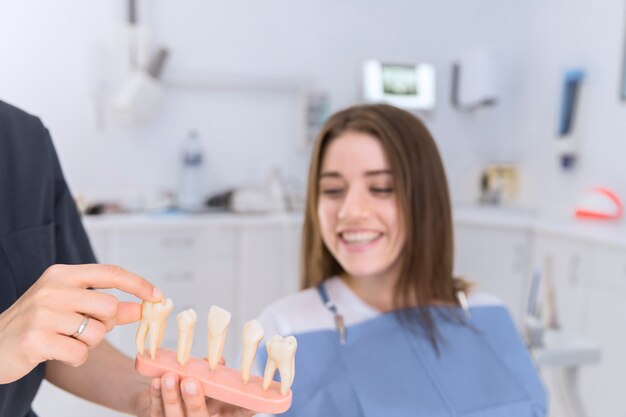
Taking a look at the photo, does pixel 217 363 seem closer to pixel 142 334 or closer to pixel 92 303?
pixel 142 334

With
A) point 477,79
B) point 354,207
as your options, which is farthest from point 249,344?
point 477,79

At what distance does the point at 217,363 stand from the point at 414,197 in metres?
0.63

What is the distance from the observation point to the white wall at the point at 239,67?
299cm

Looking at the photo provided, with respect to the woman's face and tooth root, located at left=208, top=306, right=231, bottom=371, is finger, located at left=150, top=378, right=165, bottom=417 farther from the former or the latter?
the woman's face

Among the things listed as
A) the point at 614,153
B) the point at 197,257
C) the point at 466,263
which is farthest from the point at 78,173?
the point at 614,153

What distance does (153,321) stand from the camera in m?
0.66

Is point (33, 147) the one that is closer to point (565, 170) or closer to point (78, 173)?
point (78, 173)

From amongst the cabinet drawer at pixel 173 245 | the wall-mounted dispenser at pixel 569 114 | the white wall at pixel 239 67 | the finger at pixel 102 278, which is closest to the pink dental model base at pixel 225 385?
the finger at pixel 102 278

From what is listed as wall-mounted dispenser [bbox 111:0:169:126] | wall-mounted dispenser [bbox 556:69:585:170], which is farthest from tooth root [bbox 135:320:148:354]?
wall-mounted dispenser [bbox 556:69:585:170]

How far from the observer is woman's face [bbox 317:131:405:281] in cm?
121

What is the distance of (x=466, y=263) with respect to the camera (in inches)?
131

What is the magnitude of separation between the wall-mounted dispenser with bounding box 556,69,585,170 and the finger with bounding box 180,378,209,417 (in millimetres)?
3077

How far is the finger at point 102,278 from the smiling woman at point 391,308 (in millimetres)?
555

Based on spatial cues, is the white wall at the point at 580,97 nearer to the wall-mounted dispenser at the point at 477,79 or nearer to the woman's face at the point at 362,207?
the wall-mounted dispenser at the point at 477,79
